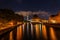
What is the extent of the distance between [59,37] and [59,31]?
30.6 inches

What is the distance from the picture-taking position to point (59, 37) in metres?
13.1

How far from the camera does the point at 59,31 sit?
12852 mm
